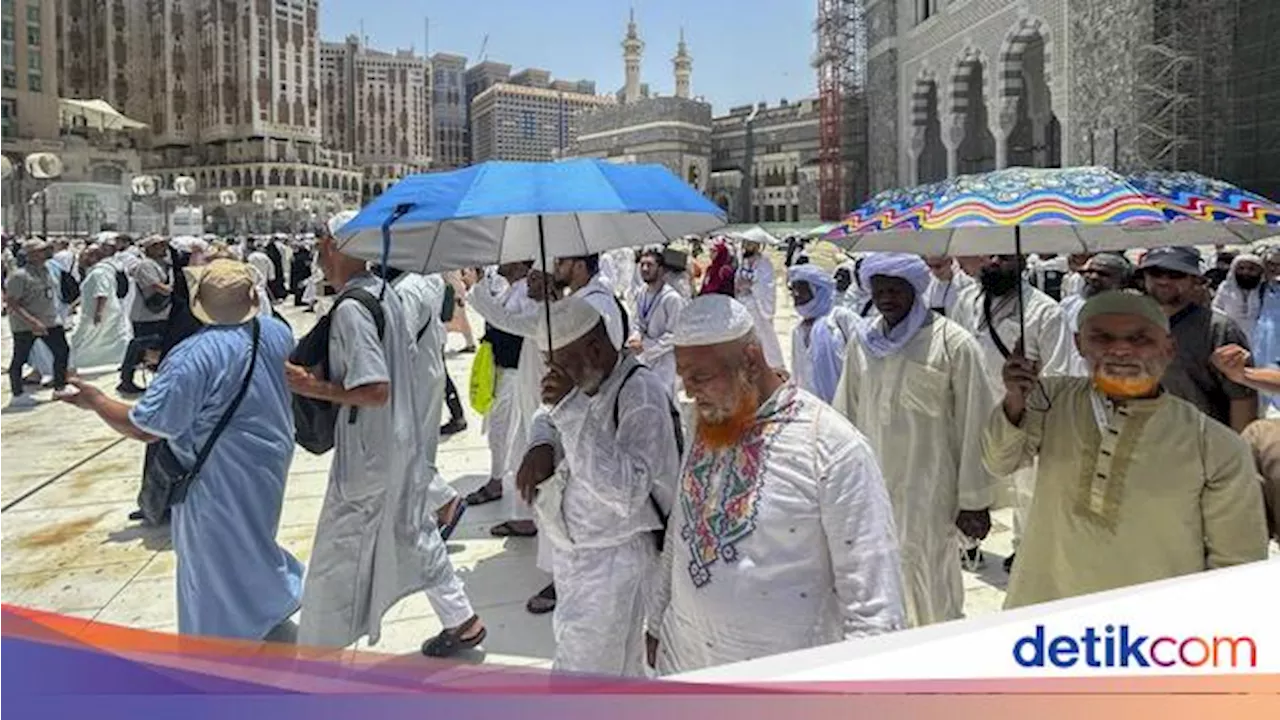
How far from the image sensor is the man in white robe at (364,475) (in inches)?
101

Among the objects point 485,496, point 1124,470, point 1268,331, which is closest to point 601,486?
point 1124,470

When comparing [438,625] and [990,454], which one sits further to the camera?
[438,625]

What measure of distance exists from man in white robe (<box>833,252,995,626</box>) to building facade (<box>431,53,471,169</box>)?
104456 millimetres

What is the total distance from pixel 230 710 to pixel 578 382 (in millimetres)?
1200

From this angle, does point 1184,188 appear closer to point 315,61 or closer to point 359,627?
point 359,627

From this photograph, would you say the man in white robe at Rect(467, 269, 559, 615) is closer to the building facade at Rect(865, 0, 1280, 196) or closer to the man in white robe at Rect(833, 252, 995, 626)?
the man in white robe at Rect(833, 252, 995, 626)

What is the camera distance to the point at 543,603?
3.43m

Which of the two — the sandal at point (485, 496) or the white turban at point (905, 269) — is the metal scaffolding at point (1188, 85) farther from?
the white turban at point (905, 269)

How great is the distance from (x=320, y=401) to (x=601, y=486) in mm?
1024

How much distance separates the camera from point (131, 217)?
122ft

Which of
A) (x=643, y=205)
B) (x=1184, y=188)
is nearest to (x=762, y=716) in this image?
(x=643, y=205)

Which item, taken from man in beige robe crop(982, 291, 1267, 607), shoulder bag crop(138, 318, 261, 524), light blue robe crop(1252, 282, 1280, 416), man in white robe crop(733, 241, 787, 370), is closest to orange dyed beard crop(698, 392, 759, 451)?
man in beige robe crop(982, 291, 1267, 607)

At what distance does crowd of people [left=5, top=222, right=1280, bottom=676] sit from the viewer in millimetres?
1621

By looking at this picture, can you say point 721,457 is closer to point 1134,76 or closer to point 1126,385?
point 1126,385
